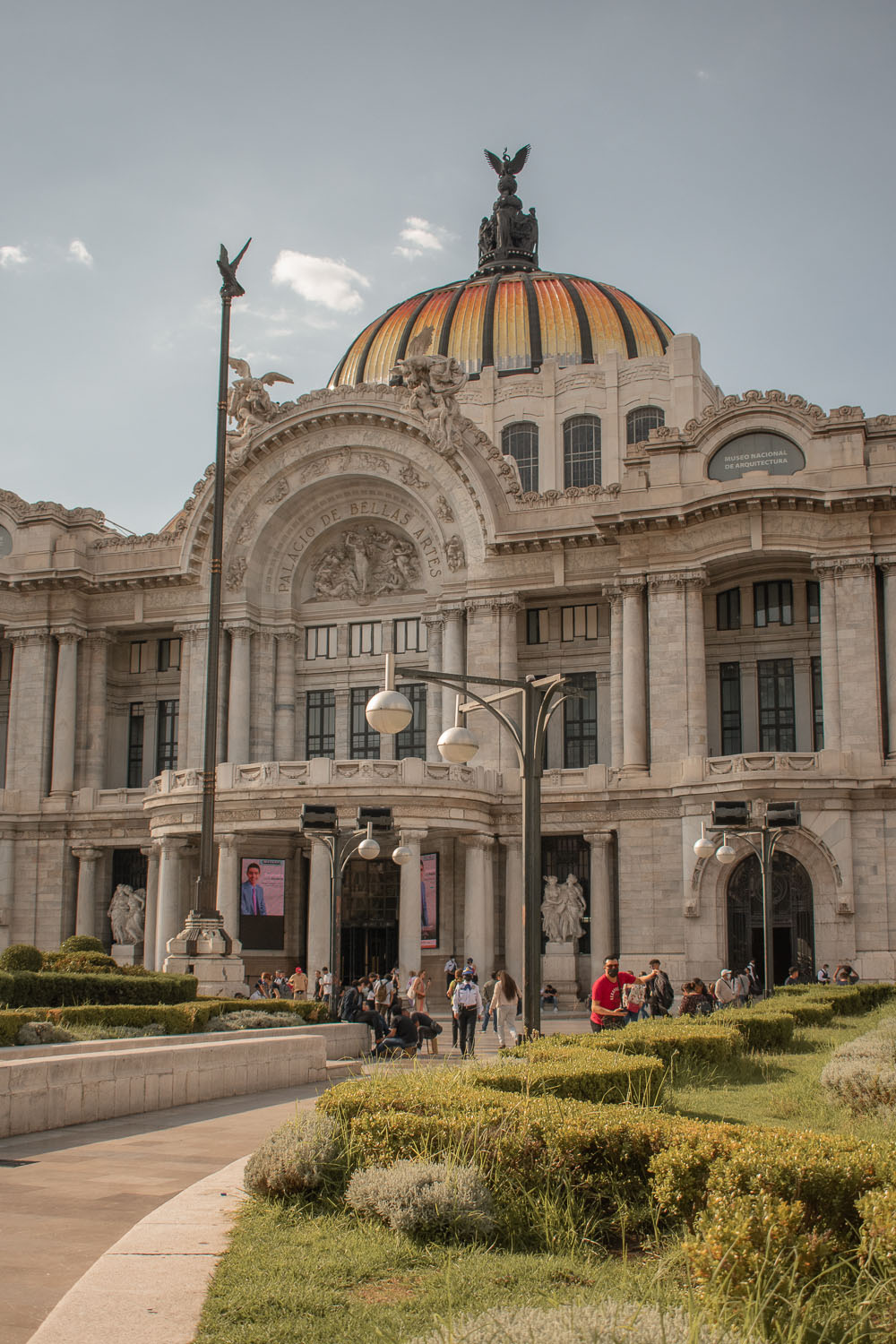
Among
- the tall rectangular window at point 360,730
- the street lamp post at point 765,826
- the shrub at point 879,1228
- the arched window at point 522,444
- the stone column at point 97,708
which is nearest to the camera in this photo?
the shrub at point 879,1228

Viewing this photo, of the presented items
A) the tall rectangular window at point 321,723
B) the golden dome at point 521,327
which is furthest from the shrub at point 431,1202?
the golden dome at point 521,327

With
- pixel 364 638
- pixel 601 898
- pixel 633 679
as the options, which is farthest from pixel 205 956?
pixel 364 638

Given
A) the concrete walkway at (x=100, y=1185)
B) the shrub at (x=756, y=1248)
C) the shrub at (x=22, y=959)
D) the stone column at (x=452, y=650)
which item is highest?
the stone column at (x=452, y=650)

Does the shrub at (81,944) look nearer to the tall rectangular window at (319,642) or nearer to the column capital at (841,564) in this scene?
the tall rectangular window at (319,642)

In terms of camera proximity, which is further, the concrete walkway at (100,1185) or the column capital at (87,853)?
the column capital at (87,853)

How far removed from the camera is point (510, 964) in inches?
1875

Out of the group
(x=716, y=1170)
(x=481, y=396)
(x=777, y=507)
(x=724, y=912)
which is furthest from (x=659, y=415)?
(x=716, y=1170)

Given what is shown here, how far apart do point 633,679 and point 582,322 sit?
24.7 metres

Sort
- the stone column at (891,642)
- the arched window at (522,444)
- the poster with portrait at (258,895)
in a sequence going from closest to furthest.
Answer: the stone column at (891,642), the poster with portrait at (258,895), the arched window at (522,444)

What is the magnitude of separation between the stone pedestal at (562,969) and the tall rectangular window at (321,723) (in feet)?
40.1

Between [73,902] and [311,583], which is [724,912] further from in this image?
[73,902]

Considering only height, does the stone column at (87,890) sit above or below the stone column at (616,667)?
below

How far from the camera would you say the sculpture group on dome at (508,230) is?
7850 cm

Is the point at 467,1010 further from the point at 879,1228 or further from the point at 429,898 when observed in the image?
the point at 879,1228
